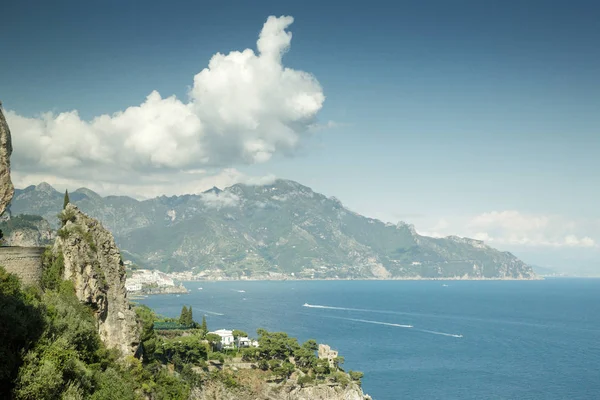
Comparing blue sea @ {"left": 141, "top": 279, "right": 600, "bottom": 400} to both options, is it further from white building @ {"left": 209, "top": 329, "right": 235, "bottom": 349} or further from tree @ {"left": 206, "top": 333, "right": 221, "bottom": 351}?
tree @ {"left": 206, "top": 333, "right": 221, "bottom": 351}

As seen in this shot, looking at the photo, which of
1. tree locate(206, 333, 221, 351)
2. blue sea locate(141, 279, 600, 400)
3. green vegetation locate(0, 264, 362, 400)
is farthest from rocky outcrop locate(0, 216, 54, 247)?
green vegetation locate(0, 264, 362, 400)

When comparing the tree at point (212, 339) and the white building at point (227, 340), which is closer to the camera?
the tree at point (212, 339)

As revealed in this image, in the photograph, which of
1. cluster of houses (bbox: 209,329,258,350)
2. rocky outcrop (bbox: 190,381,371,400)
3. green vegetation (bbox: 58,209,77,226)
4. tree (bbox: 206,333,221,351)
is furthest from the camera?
cluster of houses (bbox: 209,329,258,350)

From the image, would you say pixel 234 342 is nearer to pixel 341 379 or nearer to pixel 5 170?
pixel 341 379

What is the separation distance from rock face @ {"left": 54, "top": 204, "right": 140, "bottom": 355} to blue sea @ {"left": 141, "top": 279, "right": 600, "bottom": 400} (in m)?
46.3

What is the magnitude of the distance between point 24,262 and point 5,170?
1159cm

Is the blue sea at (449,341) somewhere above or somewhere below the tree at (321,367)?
below

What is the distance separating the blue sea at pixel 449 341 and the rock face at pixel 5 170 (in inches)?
2389

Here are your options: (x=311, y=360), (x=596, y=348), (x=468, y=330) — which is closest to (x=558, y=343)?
(x=596, y=348)

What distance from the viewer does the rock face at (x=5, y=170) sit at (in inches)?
704

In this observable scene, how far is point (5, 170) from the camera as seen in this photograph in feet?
59.6

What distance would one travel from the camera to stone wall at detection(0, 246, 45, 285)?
2664 centimetres

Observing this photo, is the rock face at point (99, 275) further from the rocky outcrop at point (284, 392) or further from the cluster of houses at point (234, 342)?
the cluster of houses at point (234, 342)

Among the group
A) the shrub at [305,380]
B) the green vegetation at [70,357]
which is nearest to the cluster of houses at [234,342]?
the shrub at [305,380]
